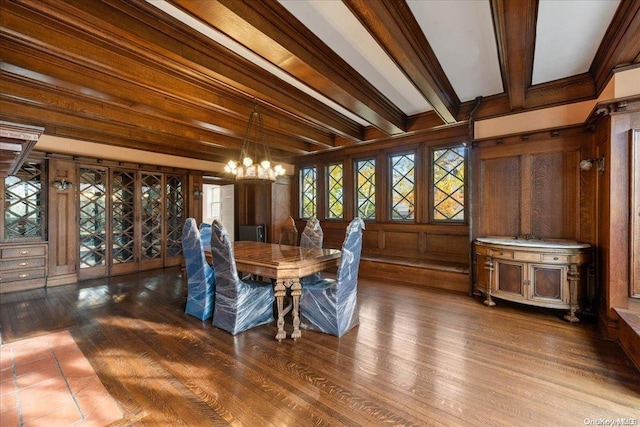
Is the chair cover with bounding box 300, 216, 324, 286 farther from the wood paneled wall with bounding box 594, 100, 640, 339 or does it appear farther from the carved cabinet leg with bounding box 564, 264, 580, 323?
the wood paneled wall with bounding box 594, 100, 640, 339

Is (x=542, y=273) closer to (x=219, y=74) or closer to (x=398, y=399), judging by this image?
(x=398, y=399)

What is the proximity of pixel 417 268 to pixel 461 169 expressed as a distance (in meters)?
1.73

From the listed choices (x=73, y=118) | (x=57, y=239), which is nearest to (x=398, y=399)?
(x=73, y=118)

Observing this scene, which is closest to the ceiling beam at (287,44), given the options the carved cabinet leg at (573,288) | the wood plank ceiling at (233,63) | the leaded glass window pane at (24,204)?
the wood plank ceiling at (233,63)

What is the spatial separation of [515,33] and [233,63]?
7.78ft

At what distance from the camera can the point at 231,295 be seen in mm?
2770

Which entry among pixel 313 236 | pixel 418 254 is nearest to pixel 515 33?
pixel 313 236

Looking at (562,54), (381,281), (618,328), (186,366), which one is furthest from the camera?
(381,281)

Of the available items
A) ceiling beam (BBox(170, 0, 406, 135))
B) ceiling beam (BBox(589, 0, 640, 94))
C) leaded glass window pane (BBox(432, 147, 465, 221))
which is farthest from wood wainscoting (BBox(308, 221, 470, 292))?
ceiling beam (BBox(170, 0, 406, 135))

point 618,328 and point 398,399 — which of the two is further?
point 618,328

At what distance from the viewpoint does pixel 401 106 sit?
4145 mm

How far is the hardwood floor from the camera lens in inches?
66.1

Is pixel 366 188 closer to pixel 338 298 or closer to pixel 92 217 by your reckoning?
pixel 338 298

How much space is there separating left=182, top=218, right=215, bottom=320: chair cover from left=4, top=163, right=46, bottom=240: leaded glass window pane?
343cm
